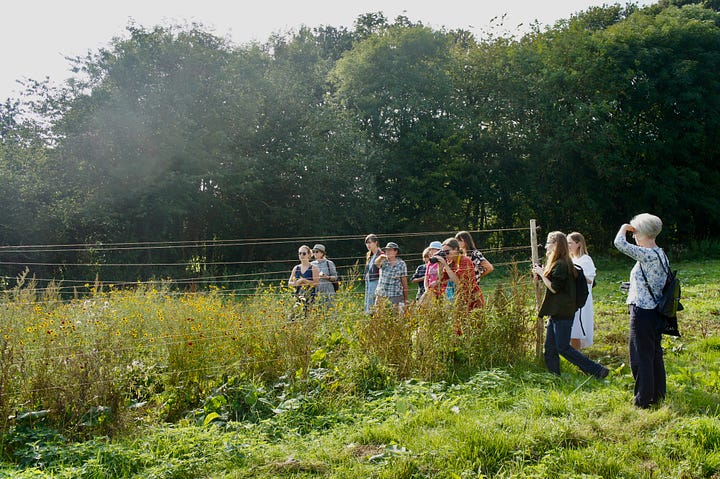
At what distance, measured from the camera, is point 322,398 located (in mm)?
5422

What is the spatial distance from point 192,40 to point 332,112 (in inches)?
228

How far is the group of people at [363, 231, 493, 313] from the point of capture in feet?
22.5

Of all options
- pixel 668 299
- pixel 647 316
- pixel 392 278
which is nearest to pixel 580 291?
pixel 647 316

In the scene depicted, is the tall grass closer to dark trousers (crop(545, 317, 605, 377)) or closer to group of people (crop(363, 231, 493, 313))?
group of people (crop(363, 231, 493, 313))

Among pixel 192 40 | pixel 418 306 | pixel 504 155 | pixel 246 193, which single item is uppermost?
pixel 192 40

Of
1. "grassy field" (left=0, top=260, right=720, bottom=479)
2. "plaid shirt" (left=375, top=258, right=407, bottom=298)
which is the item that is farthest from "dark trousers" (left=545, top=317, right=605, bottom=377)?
"plaid shirt" (left=375, top=258, right=407, bottom=298)

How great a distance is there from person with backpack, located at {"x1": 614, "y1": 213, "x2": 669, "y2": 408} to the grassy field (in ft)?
0.59

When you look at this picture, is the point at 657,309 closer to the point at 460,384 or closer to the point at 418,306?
the point at 460,384

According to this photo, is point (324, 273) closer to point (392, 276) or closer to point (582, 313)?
point (392, 276)

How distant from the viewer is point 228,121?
21203 mm

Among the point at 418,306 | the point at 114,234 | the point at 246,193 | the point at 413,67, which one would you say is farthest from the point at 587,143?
the point at 418,306

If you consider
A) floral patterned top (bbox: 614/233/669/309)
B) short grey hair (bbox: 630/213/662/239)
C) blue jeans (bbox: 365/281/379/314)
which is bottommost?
blue jeans (bbox: 365/281/379/314)

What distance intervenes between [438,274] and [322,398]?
2.46 m

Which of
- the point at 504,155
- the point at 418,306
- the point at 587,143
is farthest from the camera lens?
the point at 504,155
